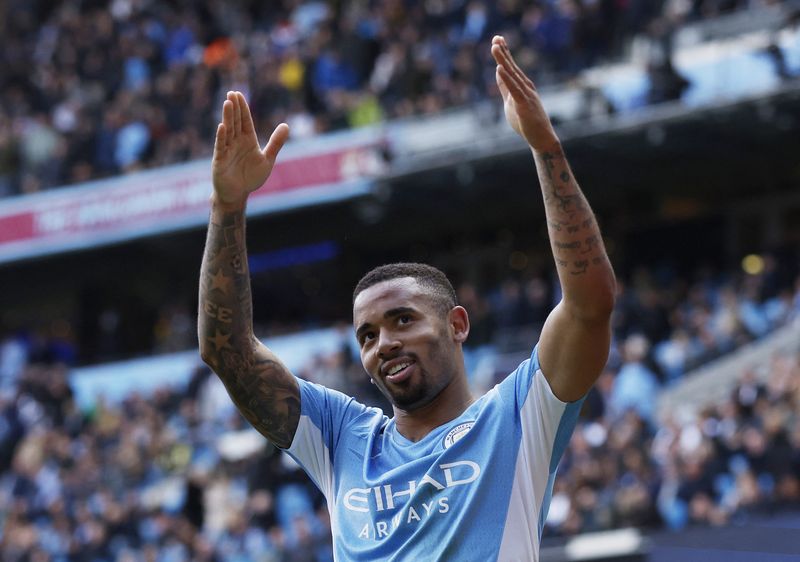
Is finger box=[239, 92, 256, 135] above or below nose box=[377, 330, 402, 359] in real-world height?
above

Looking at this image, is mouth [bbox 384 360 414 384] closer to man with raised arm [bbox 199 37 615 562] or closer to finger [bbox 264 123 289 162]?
man with raised arm [bbox 199 37 615 562]

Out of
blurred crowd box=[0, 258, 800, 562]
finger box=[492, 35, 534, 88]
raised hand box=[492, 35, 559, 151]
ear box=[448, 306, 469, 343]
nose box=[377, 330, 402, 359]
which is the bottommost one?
nose box=[377, 330, 402, 359]

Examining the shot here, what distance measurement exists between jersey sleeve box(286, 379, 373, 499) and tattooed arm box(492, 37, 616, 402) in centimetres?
75

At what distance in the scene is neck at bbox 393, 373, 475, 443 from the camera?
14.1 feet

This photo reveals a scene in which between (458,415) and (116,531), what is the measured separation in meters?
12.9

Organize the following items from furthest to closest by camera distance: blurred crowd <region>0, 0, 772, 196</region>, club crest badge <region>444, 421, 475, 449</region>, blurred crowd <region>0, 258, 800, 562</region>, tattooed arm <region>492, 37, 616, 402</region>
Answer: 1. blurred crowd <region>0, 0, 772, 196</region>
2. blurred crowd <region>0, 258, 800, 562</region>
3. club crest badge <region>444, 421, 475, 449</region>
4. tattooed arm <region>492, 37, 616, 402</region>

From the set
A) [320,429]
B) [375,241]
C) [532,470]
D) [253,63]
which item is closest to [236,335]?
[320,429]

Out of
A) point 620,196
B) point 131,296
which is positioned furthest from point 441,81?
point 131,296

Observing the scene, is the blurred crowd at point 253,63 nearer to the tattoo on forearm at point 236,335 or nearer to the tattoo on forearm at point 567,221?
the tattoo on forearm at point 236,335

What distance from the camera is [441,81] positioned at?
65.1ft

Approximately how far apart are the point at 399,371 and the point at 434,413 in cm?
18

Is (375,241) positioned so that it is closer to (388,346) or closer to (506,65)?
(388,346)

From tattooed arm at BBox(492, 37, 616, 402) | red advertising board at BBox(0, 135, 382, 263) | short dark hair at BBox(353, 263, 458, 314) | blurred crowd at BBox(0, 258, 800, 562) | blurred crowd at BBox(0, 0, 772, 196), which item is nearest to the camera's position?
tattooed arm at BBox(492, 37, 616, 402)

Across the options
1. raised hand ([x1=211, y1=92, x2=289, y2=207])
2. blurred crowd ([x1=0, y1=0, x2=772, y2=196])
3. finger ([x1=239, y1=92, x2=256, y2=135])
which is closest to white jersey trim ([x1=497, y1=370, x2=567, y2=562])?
raised hand ([x1=211, y1=92, x2=289, y2=207])
